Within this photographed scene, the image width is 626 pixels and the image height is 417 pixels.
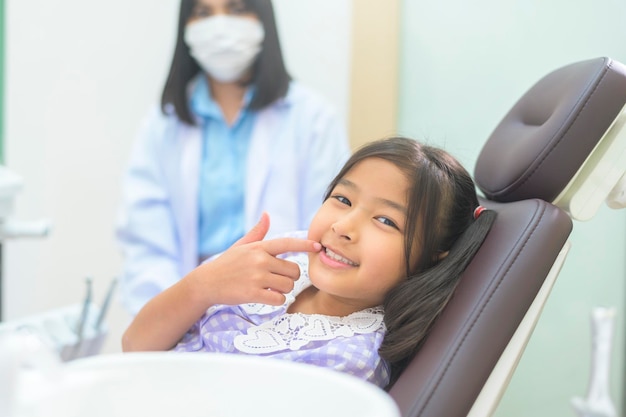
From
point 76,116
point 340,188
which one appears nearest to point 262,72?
point 76,116

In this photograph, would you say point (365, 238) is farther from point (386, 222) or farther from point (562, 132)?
point (562, 132)

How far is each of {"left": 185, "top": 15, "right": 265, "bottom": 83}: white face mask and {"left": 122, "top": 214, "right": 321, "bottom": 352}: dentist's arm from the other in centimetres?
125

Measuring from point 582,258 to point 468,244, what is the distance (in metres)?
0.85

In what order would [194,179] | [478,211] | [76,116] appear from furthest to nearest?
1. [76,116]
2. [194,179]
3. [478,211]

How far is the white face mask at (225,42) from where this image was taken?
7.86 feet

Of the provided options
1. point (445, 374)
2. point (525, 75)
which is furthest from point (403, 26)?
point (445, 374)

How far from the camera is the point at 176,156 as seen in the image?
2410mm

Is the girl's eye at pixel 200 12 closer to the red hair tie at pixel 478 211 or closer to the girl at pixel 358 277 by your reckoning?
the girl at pixel 358 277

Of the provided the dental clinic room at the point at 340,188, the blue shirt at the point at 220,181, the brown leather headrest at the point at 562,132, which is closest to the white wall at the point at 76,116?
the dental clinic room at the point at 340,188

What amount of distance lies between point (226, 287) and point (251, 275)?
0.05 metres

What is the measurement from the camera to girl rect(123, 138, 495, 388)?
1159mm

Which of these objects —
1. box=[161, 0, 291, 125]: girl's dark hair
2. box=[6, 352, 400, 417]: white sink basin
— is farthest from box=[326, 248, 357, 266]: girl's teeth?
box=[161, 0, 291, 125]: girl's dark hair

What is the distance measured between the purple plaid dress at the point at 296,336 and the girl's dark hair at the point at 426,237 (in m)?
0.03

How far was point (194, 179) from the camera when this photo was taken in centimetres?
236
